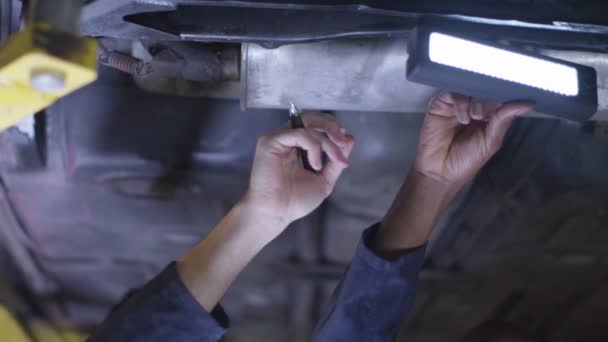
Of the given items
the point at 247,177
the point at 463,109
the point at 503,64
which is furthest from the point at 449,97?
the point at 247,177

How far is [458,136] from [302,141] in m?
0.24

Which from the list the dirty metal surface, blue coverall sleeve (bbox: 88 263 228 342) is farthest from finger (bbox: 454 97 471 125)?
blue coverall sleeve (bbox: 88 263 228 342)

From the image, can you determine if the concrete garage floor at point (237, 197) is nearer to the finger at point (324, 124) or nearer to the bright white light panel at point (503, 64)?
the finger at point (324, 124)

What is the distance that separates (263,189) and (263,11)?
0.28m

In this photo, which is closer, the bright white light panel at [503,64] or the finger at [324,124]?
the bright white light panel at [503,64]

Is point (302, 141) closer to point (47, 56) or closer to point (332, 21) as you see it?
point (332, 21)

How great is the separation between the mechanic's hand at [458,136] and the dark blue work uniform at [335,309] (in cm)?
13

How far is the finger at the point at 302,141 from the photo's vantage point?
85 centimetres

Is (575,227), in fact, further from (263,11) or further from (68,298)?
(68,298)

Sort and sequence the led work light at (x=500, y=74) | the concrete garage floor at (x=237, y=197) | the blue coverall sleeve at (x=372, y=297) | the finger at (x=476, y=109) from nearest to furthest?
1. the led work light at (x=500, y=74)
2. the finger at (x=476, y=109)
3. the blue coverall sleeve at (x=372, y=297)
4. the concrete garage floor at (x=237, y=197)

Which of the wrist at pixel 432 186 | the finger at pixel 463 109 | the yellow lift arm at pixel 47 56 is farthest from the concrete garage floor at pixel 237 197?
the yellow lift arm at pixel 47 56

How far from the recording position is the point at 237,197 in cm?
117

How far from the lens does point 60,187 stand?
3.68 ft

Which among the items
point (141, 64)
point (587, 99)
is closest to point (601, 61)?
point (587, 99)
